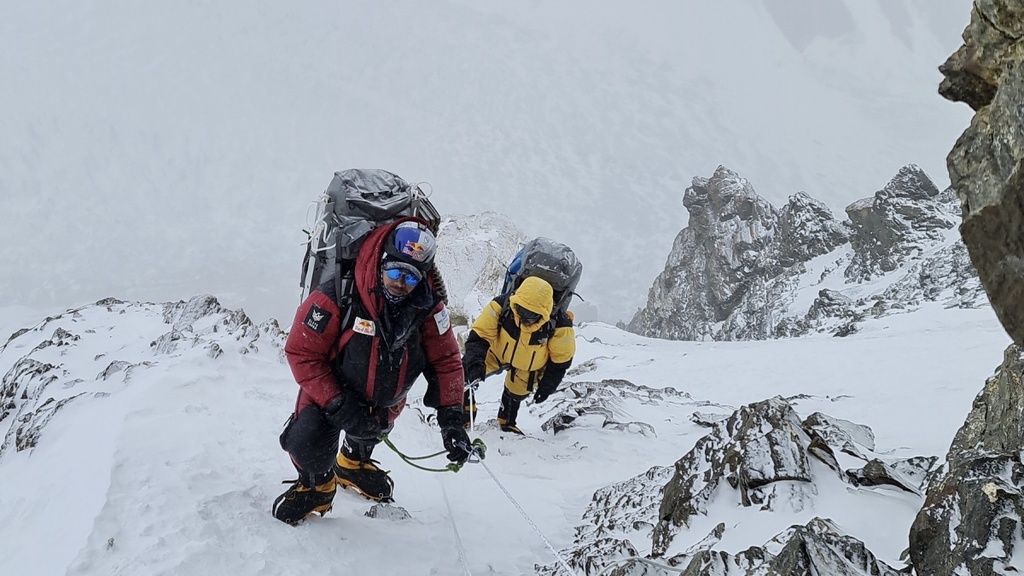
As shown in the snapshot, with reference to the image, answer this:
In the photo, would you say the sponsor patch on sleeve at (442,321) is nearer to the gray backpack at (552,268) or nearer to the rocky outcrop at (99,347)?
the gray backpack at (552,268)

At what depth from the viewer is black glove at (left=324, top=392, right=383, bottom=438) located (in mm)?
4805

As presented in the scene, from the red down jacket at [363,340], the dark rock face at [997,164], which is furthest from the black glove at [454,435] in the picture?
the dark rock face at [997,164]

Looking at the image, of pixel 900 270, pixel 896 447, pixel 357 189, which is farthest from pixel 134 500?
pixel 900 270

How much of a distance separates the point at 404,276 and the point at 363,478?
233 cm

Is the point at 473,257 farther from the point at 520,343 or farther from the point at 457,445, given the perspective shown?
the point at 457,445

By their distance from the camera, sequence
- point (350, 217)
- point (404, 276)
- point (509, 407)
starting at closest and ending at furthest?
point (404, 276), point (350, 217), point (509, 407)

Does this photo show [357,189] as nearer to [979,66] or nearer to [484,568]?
[484,568]

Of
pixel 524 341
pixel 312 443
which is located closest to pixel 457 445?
pixel 312 443

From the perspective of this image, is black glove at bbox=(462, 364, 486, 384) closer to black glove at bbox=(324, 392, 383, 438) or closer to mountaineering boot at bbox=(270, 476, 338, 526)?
black glove at bbox=(324, 392, 383, 438)

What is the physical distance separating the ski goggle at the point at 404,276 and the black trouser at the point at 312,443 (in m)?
1.22

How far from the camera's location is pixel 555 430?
30.8 feet

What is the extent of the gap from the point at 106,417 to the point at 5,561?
2267 millimetres

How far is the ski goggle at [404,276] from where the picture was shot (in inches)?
178

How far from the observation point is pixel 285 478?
5957 millimetres
